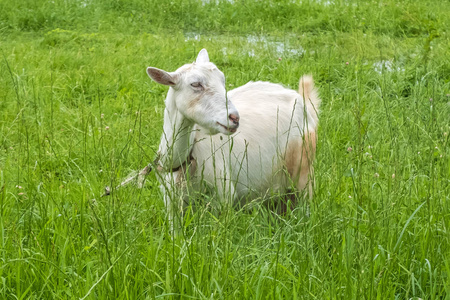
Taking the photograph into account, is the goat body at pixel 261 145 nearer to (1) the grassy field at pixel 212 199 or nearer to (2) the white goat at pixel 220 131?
(2) the white goat at pixel 220 131

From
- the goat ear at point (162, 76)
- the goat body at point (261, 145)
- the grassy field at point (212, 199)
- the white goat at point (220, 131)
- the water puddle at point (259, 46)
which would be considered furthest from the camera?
the water puddle at point (259, 46)

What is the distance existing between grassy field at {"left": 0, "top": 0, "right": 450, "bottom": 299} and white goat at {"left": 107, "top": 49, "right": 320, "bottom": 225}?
0.56 ft

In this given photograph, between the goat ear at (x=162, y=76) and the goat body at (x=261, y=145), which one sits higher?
the goat ear at (x=162, y=76)

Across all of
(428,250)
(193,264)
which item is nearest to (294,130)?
(428,250)

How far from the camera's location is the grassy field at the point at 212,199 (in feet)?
6.29

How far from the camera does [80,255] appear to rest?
2.13 m

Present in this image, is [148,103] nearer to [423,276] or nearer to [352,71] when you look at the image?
[352,71]

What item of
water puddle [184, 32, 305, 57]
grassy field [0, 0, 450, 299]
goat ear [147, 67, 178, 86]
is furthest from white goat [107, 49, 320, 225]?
water puddle [184, 32, 305, 57]

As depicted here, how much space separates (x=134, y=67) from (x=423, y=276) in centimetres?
495

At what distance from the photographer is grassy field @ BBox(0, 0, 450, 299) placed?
192 centimetres

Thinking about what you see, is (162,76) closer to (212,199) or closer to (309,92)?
(212,199)

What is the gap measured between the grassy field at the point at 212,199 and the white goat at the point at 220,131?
0.17 m

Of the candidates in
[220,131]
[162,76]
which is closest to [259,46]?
[162,76]

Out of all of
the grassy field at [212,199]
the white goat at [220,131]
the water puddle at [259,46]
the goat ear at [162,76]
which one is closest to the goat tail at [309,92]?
the white goat at [220,131]
